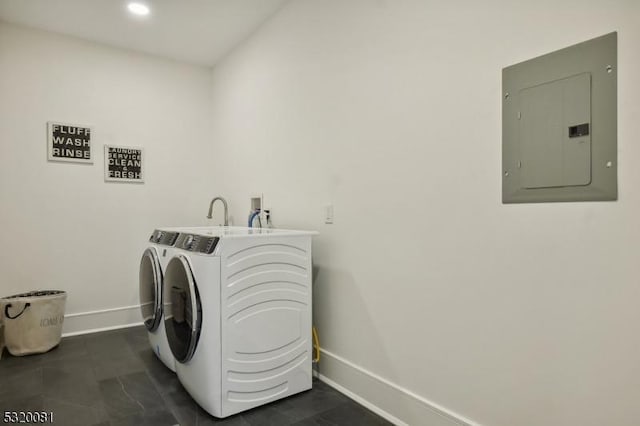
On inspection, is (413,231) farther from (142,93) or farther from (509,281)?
(142,93)

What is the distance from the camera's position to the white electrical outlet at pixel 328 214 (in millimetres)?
2293

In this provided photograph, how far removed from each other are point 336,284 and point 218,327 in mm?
778

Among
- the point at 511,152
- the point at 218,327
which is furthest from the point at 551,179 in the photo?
the point at 218,327

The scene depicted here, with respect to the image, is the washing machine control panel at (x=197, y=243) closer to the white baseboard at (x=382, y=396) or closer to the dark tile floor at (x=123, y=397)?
the dark tile floor at (x=123, y=397)

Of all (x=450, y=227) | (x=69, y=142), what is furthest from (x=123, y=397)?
(x=69, y=142)

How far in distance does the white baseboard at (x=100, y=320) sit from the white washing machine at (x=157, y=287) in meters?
0.91

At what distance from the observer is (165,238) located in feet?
8.16

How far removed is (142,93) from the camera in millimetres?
3594

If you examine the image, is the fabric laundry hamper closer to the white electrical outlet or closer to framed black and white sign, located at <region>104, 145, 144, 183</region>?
framed black and white sign, located at <region>104, 145, 144, 183</region>

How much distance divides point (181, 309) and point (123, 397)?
0.65m

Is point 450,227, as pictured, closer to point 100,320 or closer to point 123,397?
point 123,397

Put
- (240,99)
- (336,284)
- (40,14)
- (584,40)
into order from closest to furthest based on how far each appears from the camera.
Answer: (584,40), (336,284), (40,14), (240,99)

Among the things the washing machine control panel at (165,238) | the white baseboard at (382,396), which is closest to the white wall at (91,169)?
the washing machine control panel at (165,238)

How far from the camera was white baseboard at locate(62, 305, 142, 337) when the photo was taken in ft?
10.5
